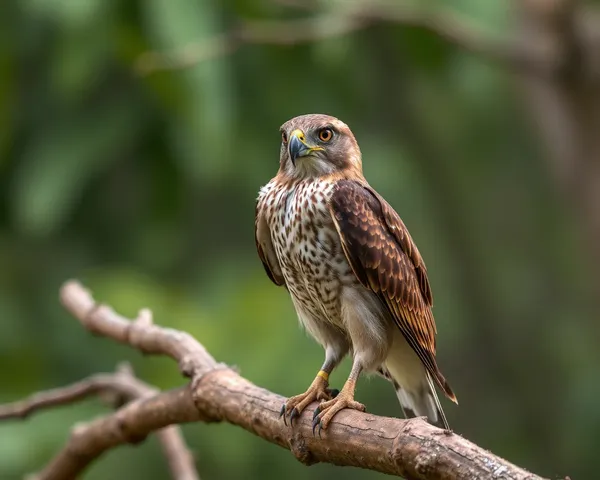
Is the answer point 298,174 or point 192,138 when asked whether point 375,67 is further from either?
point 298,174

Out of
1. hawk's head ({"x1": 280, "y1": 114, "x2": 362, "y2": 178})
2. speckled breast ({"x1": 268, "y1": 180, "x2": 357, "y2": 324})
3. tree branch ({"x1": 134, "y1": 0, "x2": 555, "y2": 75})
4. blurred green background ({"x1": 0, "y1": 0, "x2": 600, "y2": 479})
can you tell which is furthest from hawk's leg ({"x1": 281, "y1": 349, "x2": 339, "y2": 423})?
tree branch ({"x1": 134, "y1": 0, "x2": 555, "y2": 75})

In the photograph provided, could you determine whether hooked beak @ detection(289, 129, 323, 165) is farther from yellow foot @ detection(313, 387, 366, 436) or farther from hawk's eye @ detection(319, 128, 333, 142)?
yellow foot @ detection(313, 387, 366, 436)

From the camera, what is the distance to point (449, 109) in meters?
9.06

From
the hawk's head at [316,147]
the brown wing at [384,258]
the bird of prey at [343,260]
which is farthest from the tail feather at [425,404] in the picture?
the hawk's head at [316,147]

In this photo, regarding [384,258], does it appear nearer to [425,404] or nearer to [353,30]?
[425,404]

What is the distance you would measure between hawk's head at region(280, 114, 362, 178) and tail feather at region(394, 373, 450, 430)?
82 cm

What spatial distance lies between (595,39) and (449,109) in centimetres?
195

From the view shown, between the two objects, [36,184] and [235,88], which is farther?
[235,88]

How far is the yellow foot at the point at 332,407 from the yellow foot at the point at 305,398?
0.20ft

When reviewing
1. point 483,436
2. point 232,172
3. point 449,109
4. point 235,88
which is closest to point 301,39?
point 235,88

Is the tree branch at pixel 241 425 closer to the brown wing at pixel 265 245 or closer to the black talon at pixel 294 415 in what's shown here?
the black talon at pixel 294 415

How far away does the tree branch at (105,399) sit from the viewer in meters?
4.43

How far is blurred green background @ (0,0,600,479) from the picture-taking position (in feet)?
18.7

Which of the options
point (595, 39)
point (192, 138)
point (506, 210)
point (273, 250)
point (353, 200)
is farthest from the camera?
point (506, 210)
